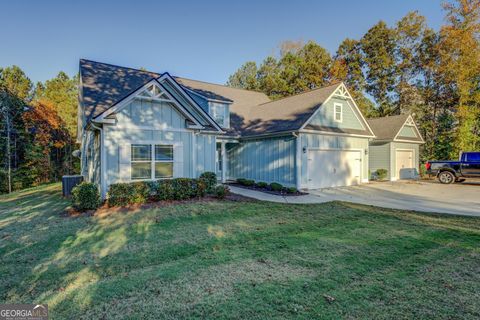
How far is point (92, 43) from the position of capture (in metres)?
17.0

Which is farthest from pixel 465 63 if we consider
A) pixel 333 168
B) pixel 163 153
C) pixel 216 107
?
pixel 163 153

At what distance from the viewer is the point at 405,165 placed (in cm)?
2056

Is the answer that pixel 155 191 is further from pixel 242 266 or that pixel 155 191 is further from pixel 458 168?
pixel 458 168

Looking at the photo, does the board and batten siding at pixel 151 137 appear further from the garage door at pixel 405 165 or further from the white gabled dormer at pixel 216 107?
the garage door at pixel 405 165

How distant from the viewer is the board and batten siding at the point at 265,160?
535 inches

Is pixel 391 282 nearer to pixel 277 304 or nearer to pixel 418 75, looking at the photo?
pixel 277 304

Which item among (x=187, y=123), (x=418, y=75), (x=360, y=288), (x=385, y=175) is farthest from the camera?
(x=418, y=75)

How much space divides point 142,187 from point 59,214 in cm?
263

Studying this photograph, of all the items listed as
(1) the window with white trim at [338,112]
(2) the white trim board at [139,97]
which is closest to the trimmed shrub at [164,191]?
(2) the white trim board at [139,97]

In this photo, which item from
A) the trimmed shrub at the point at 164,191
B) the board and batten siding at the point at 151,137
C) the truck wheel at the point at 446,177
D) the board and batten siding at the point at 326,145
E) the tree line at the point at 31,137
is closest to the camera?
the trimmed shrub at the point at 164,191

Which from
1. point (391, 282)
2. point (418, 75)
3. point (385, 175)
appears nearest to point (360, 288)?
point (391, 282)

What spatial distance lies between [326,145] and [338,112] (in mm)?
2618

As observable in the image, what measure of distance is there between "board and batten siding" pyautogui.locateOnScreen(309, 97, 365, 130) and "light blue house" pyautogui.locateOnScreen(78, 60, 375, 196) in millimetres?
61

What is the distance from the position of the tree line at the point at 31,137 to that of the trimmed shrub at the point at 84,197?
51.2 feet
